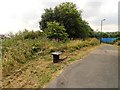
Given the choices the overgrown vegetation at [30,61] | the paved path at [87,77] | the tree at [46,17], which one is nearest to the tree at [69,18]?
the tree at [46,17]

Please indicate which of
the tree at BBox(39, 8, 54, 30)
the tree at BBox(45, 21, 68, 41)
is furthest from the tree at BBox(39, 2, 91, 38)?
the tree at BBox(45, 21, 68, 41)

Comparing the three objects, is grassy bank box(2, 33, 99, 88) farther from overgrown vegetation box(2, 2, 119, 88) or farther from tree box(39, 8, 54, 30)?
tree box(39, 8, 54, 30)

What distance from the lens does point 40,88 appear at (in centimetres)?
785

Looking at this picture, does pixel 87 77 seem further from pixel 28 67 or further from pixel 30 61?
pixel 30 61

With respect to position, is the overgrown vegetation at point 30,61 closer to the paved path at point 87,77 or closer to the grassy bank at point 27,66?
the grassy bank at point 27,66

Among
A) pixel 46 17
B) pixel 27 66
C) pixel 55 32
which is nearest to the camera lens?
pixel 27 66

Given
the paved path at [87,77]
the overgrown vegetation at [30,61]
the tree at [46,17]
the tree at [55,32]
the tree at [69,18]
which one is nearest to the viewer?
the paved path at [87,77]

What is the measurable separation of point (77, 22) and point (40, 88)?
97.0ft

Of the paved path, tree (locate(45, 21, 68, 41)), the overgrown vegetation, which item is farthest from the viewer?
tree (locate(45, 21, 68, 41))

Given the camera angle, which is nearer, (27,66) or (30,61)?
(27,66)

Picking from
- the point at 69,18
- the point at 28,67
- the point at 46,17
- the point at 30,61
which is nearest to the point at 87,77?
the point at 28,67

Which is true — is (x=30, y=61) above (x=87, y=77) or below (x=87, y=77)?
above

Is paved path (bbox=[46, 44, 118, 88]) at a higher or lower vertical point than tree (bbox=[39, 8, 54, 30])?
lower

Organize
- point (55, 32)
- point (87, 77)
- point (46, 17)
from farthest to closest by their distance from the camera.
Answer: point (46, 17) → point (55, 32) → point (87, 77)
